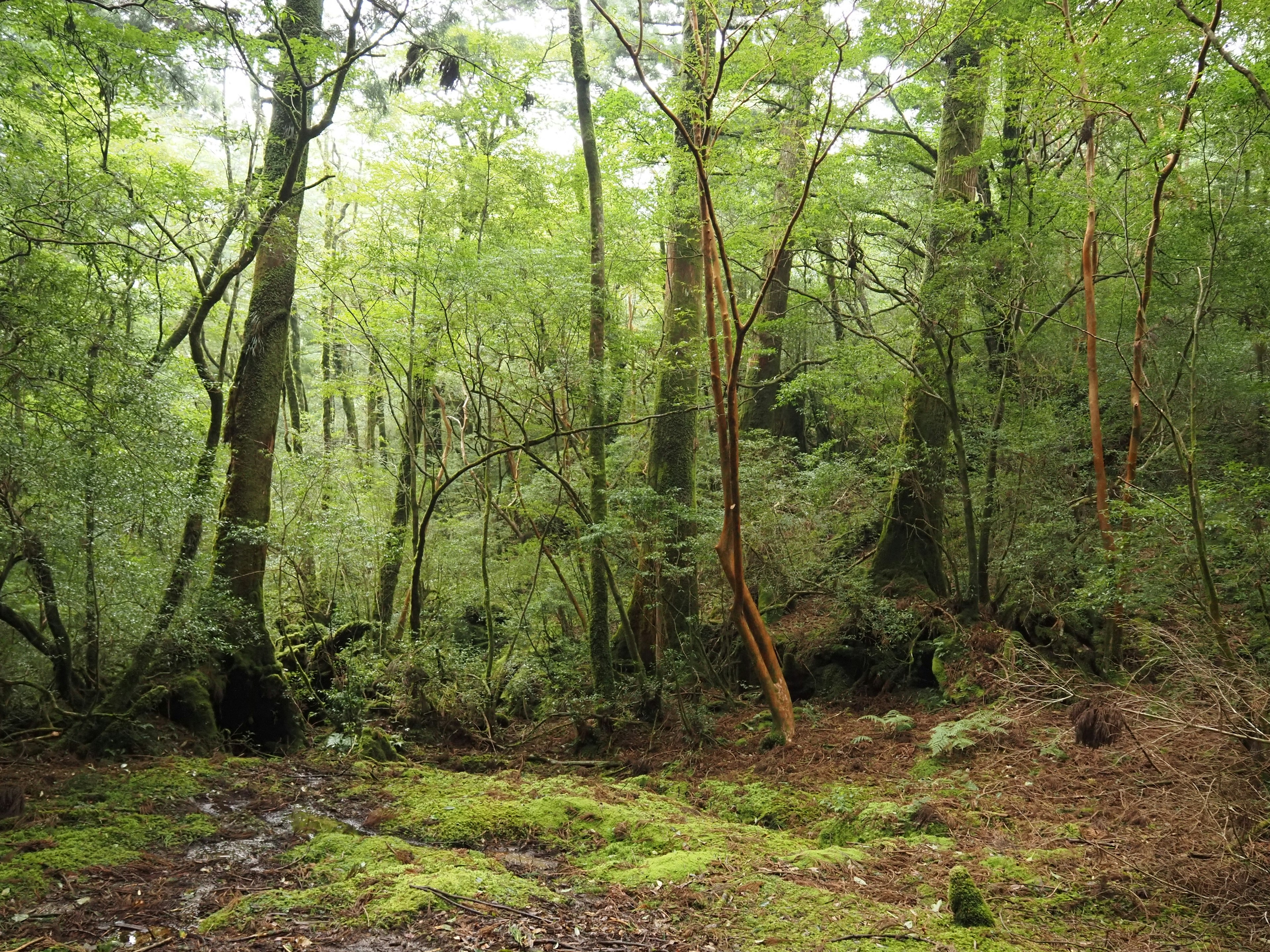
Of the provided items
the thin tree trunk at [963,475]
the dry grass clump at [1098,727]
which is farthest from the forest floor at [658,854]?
the thin tree trunk at [963,475]

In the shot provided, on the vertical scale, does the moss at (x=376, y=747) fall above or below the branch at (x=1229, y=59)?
below

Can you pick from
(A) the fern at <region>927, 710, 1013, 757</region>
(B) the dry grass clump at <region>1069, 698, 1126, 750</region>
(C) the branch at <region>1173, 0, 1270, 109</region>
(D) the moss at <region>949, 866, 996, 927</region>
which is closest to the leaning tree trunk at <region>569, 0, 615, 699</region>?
(A) the fern at <region>927, 710, 1013, 757</region>

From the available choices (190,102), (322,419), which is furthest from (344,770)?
(322,419)

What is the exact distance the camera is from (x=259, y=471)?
8641 millimetres

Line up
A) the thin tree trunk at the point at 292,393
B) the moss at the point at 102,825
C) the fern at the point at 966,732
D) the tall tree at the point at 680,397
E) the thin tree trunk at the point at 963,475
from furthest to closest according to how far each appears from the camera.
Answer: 1. the thin tree trunk at the point at 292,393
2. the tall tree at the point at 680,397
3. the thin tree trunk at the point at 963,475
4. the fern at the point at 966,732
5. the moss at the point at 102,825

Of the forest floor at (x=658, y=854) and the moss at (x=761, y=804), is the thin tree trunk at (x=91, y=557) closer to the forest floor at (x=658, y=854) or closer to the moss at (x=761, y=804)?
the forest floor at (x=658, y=854)

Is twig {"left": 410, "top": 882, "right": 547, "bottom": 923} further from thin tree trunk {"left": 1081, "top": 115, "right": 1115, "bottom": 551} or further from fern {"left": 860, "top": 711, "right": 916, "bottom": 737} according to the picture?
thin tree trunk {"left": 1081, "top": 115, "right": 1115, "bottom": 551}

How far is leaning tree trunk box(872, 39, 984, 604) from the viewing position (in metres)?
9.86

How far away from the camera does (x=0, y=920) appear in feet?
11.5

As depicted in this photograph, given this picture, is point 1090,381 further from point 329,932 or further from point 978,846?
point 329,932

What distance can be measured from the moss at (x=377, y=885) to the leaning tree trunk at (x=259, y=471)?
11.1ft

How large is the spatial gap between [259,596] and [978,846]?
7409mm

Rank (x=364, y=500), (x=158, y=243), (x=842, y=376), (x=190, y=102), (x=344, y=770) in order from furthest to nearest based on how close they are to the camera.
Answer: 1. (x=364, y=500)
2. (x=842, y=376)
3. (x=344, y=770)
4. (x=190, y=102)
5. (x=158, y=243)

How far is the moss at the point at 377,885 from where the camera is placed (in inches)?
145
